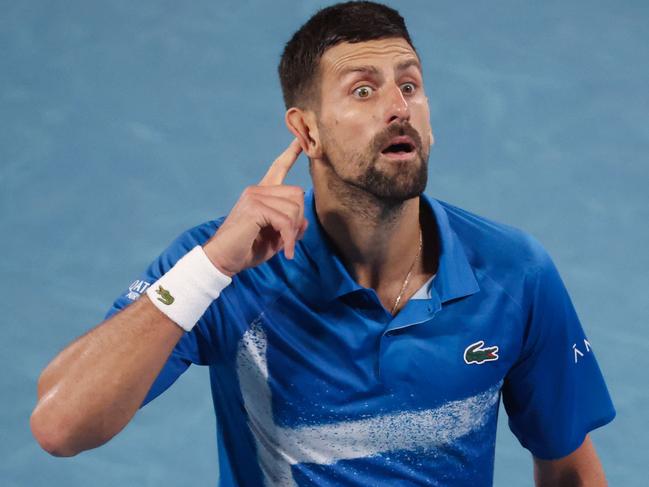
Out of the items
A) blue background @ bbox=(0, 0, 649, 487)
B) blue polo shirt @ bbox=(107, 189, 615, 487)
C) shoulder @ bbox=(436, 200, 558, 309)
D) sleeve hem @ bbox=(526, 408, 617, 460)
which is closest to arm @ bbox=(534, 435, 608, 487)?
sleeve hem @ bbox=(526, 408, 617, 460)

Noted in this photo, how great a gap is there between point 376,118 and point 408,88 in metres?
0.16

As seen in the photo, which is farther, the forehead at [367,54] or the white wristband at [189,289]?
the forehead at [367,54]

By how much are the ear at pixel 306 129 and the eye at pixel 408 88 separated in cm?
27

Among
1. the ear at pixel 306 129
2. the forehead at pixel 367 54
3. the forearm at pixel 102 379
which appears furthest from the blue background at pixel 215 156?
the forehead at pixel 367 54

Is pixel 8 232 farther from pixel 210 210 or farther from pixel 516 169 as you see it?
pixel 516 169

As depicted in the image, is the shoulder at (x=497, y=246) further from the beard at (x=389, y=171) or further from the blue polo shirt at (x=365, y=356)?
the beard at (x=389, y=171)

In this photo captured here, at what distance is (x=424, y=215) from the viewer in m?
3.71

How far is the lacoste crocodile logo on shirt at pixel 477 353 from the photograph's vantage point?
3490mm

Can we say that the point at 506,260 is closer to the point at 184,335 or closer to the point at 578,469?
the point at 578,469

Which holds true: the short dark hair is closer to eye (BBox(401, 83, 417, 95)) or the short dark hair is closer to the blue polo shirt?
eye (BBox(401, 83, 417, 95))

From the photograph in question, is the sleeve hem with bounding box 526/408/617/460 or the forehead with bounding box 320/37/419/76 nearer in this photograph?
the forehead with bounding box 320/37/419/76

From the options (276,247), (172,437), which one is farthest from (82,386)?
(172,437)

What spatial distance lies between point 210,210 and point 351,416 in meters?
4.04

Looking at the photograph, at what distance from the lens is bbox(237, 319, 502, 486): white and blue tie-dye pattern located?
11.4 ft
